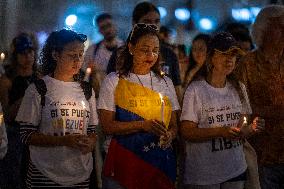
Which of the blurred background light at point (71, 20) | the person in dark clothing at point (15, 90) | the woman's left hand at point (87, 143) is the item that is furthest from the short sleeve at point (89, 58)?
the woman's left hand at point (87, 143)

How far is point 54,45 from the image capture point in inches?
178

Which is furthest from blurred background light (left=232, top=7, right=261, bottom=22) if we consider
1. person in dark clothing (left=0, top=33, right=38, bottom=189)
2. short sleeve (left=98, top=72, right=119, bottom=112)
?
short sleeve (left=98, top=72, right=119, bottom=112)

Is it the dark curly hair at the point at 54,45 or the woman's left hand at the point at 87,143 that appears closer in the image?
the woman's left hand at the point at 87,143

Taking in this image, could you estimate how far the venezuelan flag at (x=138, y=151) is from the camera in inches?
178

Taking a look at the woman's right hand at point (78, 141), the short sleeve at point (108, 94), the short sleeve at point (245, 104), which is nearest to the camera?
the woman's right hand at point (78, 141)

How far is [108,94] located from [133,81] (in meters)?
0.23

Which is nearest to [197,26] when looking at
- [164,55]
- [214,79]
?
[164,55]

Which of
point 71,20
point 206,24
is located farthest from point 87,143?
point 206,24

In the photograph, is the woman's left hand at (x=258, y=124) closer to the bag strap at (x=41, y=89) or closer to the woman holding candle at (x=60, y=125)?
the woman holding candle at (x=60, y=125)

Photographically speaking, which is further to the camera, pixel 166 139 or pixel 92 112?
pixel 92 112

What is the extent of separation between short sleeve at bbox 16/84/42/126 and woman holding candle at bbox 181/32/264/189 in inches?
48.1

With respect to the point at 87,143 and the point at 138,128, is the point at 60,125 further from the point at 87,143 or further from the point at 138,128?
the point at 138,128

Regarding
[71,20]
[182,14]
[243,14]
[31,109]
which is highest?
[243,14]

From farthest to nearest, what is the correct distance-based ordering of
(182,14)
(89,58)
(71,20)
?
(182,14), (71,20), (89,58)
